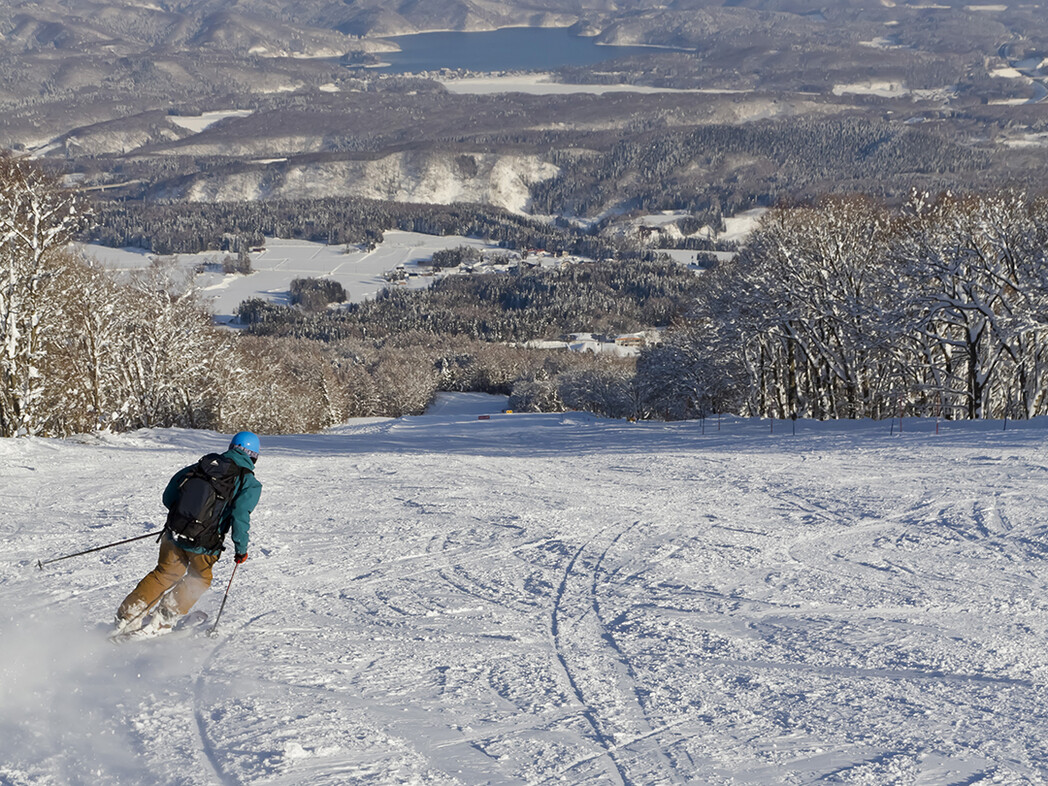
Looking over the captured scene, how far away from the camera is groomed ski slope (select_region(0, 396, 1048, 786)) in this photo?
5730 mm

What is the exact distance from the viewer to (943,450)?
1639cm

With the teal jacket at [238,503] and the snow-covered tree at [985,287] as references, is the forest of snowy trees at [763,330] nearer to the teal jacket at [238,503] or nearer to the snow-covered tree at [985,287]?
the snow-covered tree at [985,287]

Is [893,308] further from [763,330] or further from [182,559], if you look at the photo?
[182,559]

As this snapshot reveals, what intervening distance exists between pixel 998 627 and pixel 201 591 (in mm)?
6979

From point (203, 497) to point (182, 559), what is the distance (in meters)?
0.65

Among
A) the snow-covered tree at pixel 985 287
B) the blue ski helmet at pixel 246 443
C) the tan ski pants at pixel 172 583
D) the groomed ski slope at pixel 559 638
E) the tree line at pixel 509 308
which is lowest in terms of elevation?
the groomed ski slope at pixel 559 638

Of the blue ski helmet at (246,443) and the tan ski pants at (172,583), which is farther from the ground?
the blue ski helmet at (246,443)

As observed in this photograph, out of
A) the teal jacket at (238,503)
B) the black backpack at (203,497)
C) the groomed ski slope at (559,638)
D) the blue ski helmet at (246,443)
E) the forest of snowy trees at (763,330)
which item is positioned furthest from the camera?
the forest of snowy trees at (763,330)

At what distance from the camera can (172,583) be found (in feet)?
25.7

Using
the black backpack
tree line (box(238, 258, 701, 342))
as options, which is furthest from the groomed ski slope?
tree line (box(238, 258, 701, 342))

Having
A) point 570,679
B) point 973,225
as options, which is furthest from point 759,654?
point 973,225

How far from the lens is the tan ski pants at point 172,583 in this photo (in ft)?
25.4

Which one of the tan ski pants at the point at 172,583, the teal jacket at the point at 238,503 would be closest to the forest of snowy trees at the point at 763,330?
the tan ski pants at the point at 172,583

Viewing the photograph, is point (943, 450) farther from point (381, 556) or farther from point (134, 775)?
point (134, 775)
